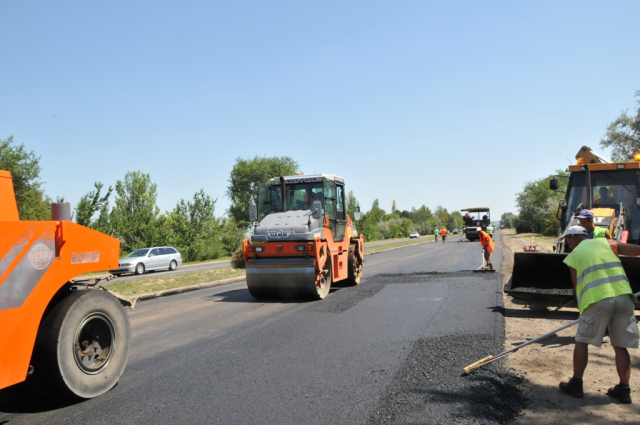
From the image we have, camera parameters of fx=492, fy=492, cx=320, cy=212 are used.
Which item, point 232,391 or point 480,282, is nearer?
point 232,391

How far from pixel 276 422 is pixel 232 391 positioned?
0.95 m

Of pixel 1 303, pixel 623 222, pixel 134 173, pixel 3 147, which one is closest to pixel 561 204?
pixel 623 222

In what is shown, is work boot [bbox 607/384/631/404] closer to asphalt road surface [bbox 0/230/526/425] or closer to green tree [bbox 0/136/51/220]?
asphalt road surface [bbox 0/230/526/425]

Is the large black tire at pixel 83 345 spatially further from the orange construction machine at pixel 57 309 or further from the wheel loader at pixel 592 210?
the wheel loader at pixel 592 210

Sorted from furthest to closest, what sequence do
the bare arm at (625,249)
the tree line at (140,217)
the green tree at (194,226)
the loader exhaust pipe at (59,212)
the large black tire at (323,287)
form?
the green tree at (194,226), the tree line at (140,217), the large black tire at (323,287), the bare arm at (625,249), the loader exhaust pipe at (59,212)

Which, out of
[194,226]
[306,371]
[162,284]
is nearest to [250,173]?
[194,226]

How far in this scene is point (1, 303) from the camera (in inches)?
146

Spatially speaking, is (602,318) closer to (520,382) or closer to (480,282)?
(520,382)

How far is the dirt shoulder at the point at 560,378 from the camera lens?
4168mm

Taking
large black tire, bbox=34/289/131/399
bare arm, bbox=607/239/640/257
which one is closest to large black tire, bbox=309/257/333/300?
large black tire, bbox=34/289/131/399

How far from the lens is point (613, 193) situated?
11375mm

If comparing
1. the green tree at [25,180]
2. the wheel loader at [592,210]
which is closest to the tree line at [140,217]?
the green tree at [25,180]

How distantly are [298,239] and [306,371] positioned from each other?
18.7ft

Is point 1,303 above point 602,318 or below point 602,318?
above
